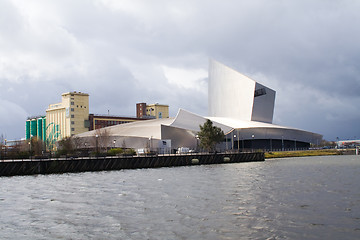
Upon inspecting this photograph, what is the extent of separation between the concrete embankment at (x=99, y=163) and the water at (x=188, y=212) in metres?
18.3

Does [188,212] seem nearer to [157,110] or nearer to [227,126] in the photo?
[227,126]

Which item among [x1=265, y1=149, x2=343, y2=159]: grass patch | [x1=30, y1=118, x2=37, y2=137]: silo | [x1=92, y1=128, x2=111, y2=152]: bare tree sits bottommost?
[x1=265, y1=149, x2=343, y2=159]: grass patch

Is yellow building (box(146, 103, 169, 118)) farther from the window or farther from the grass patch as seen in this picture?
the grass patch

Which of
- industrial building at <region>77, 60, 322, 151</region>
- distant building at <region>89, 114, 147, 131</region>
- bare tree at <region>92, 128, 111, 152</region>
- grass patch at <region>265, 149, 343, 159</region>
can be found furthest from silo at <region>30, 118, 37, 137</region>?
grass patch at <region>265, 149, 343, 159</region>

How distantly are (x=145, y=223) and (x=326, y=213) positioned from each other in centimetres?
701

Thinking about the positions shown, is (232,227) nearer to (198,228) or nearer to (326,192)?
(198,228)

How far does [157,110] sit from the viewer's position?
162250mm

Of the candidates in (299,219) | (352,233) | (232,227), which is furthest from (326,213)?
(232,227)

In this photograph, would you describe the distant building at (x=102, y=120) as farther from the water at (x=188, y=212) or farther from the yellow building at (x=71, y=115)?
the water at (x=188, y=212)

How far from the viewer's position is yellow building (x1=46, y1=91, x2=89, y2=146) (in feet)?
411

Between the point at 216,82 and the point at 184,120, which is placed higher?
the point at 216,82

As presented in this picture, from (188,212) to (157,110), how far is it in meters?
144

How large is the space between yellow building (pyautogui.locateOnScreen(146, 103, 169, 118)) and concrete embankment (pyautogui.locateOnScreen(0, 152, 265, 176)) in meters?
96.9

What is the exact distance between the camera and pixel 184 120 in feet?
287
